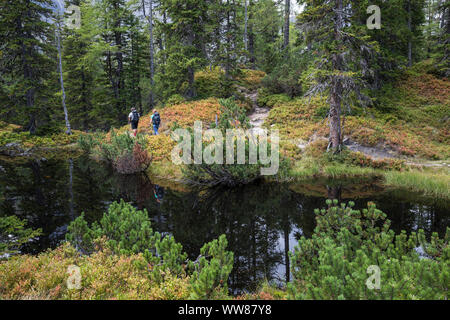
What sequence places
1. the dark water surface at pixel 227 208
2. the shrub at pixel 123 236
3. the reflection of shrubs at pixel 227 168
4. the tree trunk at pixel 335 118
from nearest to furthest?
the shrub at pixel 123 236
the dark water surface at pixel 227 208
the reflection of shrubs at pixel 227 168
the tree trunk at pixel 335 118

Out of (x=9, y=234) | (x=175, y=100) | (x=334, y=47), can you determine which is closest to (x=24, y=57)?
(x=175, y=100)

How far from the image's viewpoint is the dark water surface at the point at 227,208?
6.29 metres

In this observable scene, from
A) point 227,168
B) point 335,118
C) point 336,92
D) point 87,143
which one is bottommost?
point 227,168

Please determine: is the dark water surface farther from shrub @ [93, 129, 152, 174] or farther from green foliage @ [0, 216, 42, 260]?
shrub @ [93, 129, 152, 174]

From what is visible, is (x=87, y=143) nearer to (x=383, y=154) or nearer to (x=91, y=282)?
(x=91, y=282)

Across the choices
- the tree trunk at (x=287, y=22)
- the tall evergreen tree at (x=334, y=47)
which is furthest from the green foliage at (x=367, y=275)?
the tree trunk at (x=287, y=22)

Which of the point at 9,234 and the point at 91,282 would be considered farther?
the point at 9,234

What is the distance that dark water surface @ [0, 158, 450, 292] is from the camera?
6285 millimetres

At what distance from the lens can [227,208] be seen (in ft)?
29.6

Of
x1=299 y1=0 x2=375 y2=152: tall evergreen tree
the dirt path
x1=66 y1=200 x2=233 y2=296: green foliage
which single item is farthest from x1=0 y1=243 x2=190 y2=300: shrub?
the dirt path

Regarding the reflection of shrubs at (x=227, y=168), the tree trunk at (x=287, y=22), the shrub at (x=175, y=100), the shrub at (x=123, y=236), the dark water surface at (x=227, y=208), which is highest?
the tree trunk at (x=287, y=22)

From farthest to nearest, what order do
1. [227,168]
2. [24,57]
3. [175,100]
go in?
[175,100]
[24,57]
[227,168]

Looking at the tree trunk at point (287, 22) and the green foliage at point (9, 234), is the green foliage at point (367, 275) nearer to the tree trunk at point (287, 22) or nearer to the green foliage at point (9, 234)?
the green foliage at point (9, 234)

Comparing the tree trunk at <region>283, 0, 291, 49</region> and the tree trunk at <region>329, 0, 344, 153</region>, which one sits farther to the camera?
the tree trunk at <region>283, 0, 291, 49</region>
